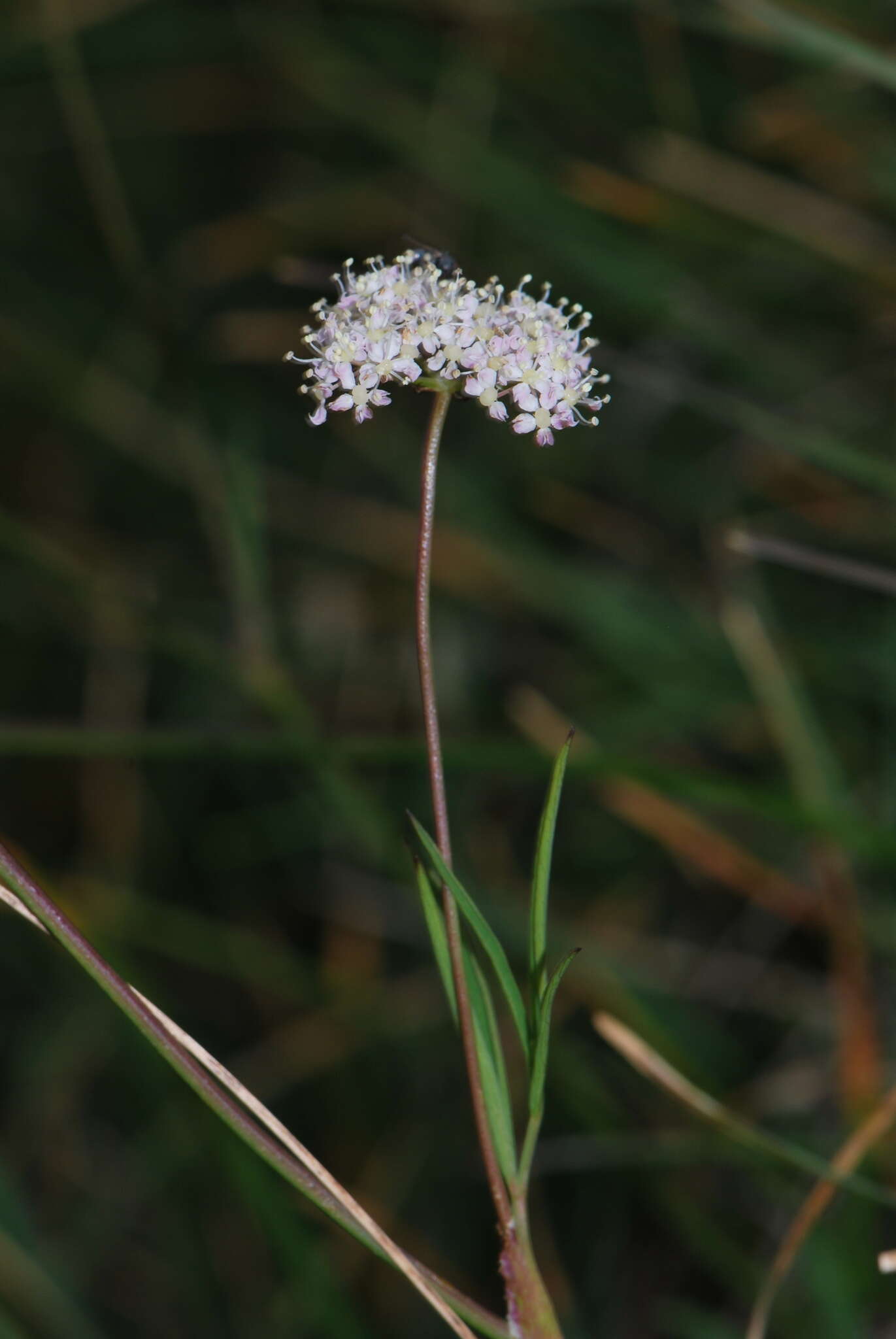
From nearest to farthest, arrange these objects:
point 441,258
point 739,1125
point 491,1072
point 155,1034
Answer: point 155,1034
point 491,1072
point 441,258
point 739,1125

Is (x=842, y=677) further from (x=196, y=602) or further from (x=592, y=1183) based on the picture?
(x=196, y=602)

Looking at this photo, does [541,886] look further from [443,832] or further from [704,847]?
[704,847]

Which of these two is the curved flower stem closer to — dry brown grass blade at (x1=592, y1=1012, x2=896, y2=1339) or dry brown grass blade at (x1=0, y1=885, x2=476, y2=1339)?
dry brown grass blade at (x1=0, y1=885, x2=476, y2=1339)

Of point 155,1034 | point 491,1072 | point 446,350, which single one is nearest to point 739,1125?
point 491,1072

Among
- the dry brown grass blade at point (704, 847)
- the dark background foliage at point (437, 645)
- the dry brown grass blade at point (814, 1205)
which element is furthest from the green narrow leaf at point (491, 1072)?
the dry brown grass blade at point (704, 847)

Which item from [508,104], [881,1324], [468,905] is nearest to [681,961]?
[881,1324]

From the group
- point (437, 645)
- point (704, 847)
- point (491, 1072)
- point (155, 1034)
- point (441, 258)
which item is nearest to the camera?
point (155, 1034)

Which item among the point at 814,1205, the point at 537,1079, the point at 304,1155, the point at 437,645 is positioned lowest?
the point at 304,1155
